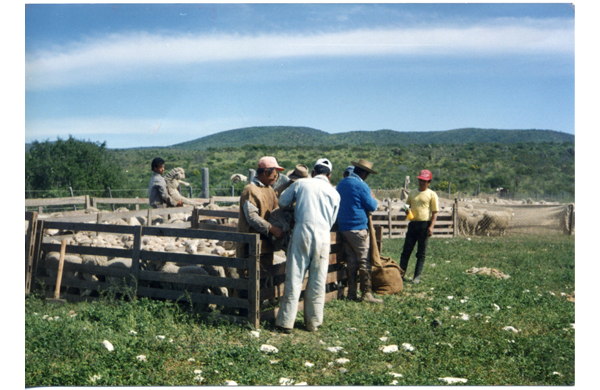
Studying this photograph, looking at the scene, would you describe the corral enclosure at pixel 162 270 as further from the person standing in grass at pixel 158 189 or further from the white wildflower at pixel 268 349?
the person standing in grass at pixel 158 189

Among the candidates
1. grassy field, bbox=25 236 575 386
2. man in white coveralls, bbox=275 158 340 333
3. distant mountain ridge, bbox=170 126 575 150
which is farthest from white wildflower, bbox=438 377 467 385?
distant mountain ridge, bbox=170 126 575 150

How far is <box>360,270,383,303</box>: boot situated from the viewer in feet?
25.0

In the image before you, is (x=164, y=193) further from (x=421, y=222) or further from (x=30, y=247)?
(x=421, y=222)

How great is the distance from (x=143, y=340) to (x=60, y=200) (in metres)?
10.6

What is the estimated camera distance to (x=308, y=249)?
5.95 metres

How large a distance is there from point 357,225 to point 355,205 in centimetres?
29

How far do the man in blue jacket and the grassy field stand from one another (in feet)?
1.52

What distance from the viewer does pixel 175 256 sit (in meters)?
6.50

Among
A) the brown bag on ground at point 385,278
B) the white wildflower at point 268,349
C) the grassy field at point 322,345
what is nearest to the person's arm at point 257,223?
the grassy field at point 322,345

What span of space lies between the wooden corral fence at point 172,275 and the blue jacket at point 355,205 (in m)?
0.28

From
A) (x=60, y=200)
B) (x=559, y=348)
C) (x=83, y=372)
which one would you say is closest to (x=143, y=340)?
(x=83, y=372)

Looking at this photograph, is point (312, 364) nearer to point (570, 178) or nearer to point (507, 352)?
point (507, 352)

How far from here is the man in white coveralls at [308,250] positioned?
19.5ft

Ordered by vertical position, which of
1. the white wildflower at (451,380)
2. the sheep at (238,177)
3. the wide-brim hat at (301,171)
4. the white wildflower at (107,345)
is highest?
the sheep at (238,177)
